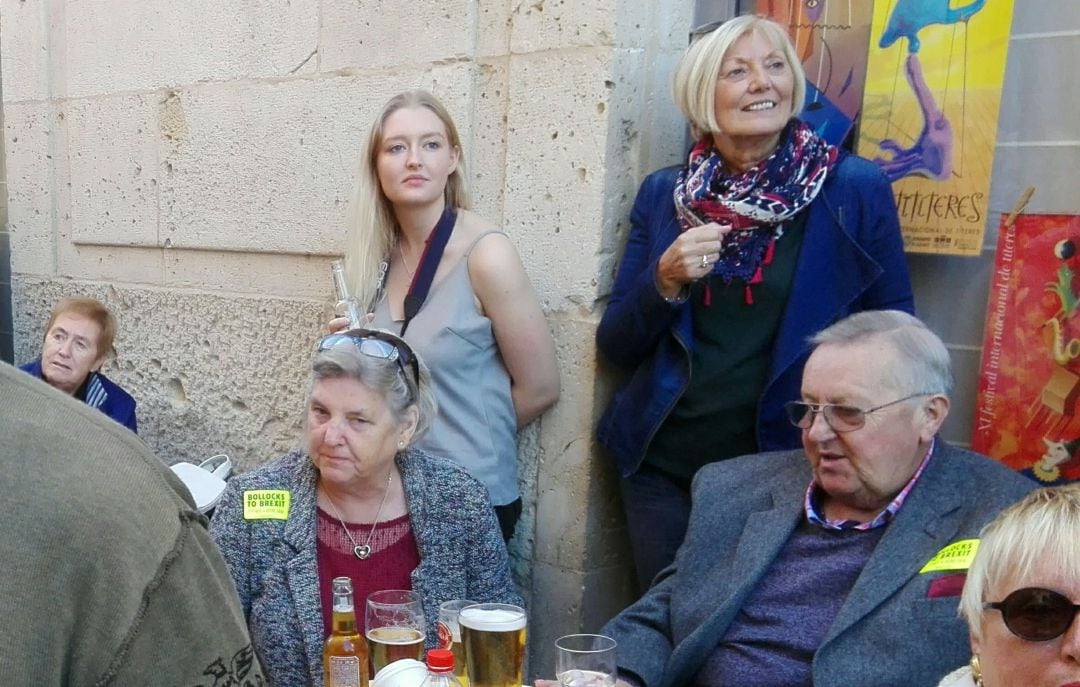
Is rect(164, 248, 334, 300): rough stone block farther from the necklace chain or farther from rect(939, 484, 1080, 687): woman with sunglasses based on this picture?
rect(939, 484, 1080, 687): woman with sunglasses

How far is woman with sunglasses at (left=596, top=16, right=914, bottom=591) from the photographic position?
7.57ft

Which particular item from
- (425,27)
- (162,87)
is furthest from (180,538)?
(162,87)

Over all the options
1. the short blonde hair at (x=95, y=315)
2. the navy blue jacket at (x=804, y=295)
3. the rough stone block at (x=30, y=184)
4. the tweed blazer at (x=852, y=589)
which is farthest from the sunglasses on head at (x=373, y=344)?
the rough stone block at (x=30, y=184)

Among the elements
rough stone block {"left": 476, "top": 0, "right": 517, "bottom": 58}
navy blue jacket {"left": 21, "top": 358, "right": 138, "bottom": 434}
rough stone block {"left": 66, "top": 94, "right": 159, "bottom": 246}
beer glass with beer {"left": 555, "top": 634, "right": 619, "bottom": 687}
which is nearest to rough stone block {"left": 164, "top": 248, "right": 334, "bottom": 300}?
rough stone block {"left": 66, "top": 94, "right": 159, "bottom": 246}

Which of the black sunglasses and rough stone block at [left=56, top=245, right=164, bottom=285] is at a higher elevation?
rough stone block at [left=56, top=245, right=164, bottom=285]

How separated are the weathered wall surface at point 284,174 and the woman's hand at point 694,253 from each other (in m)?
0.49

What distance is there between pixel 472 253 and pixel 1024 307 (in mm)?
1414

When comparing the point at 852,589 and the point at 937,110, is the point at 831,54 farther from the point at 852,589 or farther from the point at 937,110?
the point at 852,589

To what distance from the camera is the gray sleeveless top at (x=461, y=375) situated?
2652mm

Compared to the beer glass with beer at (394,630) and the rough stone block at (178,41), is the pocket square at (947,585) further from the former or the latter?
the rough stone block at (178,41)

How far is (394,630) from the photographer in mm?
1842

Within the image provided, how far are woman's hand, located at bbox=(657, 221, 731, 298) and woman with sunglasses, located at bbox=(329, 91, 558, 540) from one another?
1.67 feet

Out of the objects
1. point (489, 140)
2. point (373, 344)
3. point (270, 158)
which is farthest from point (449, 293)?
point (270, 158)

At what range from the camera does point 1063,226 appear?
95.0 inches
